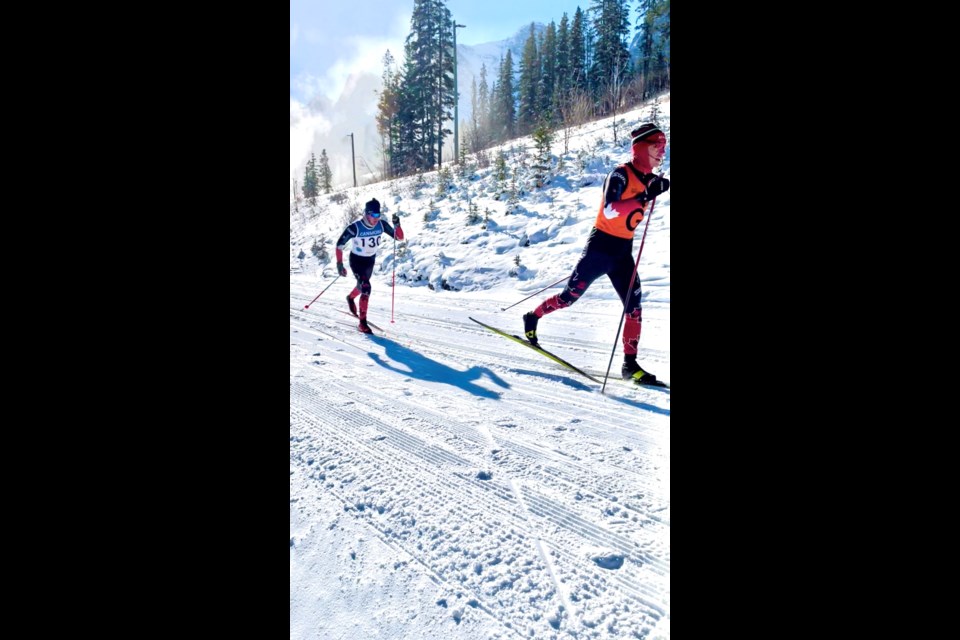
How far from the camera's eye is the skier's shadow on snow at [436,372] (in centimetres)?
340

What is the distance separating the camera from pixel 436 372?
384cm

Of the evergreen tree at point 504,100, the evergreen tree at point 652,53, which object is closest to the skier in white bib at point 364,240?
the evergreen tree at point 652,53

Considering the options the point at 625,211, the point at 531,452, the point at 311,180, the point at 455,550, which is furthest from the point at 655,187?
the point at 311,180

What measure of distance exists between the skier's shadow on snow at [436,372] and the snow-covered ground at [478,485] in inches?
1.1

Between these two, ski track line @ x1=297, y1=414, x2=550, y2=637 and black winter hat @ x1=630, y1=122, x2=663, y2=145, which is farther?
black winter hat @ x1=630, y1=122, x2=663, y2=145

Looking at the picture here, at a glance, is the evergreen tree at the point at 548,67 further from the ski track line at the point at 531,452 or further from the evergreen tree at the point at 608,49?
the ski track line at the point at 531,452

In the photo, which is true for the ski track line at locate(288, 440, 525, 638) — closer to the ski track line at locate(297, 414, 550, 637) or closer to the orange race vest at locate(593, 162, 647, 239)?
the ski track line at locate(297, 414, 550, 637)

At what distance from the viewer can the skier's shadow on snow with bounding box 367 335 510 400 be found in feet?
11.2

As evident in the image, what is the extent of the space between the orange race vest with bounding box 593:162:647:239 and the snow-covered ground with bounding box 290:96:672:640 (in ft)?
3.70

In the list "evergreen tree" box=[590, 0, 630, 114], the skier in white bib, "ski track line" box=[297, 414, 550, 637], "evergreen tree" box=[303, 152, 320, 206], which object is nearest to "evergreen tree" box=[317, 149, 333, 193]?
"evergreen tree" box=[303, 152, 320, 206]

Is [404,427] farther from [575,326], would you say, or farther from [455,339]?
[575,326]
